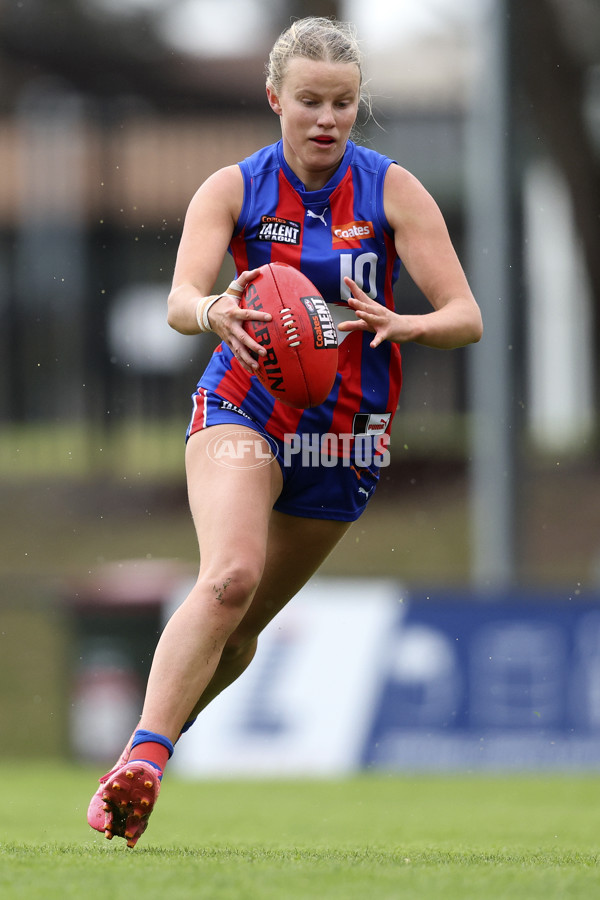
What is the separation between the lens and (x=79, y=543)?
56.6 feet

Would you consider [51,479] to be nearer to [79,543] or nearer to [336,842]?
[79,543]

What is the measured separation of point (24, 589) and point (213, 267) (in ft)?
24.6

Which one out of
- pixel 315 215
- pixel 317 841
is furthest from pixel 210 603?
pixel 317 841

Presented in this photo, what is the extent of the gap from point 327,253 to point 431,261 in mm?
283

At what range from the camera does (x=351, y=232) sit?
3930mm

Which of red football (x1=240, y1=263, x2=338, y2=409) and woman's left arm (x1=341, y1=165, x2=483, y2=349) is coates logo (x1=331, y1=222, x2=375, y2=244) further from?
red football (x1=240, y1=263, x2=338, y2=409)

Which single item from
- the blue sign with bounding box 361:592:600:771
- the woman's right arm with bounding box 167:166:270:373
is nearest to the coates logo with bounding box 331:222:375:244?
the woman's right arm with bounding box 167:166:270:373

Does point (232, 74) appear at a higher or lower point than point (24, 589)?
higher

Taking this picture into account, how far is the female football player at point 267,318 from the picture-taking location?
3635mm

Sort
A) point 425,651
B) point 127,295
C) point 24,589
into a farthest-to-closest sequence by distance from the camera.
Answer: point 127,295
point 24,589
point 425,651

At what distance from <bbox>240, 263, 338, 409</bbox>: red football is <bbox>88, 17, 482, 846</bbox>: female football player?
0.16 ft

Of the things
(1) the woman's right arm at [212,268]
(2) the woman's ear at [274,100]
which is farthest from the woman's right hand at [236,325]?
(2) the woman's ear at [274,100]

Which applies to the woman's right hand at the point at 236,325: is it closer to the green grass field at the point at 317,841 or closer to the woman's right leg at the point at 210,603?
the woman's right leg at the point at 210,603

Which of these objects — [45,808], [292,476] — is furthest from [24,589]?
[292,476]
